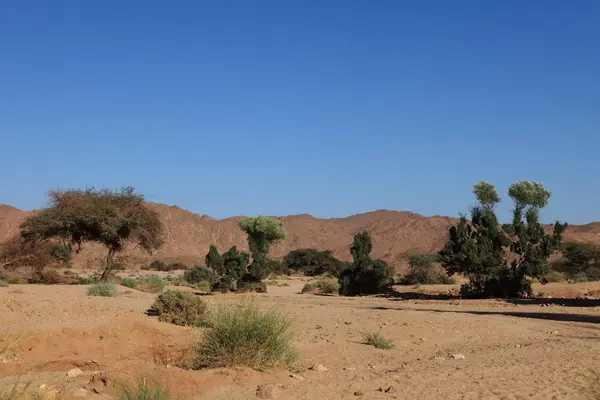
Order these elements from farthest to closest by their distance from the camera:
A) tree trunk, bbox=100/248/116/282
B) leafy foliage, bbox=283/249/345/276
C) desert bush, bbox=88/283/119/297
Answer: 1. leafy foliage, bbox=283/249/345/276
2. tree trunk, bbox=100/248/116/282
3. desert bush, bbox=88/283/119/297

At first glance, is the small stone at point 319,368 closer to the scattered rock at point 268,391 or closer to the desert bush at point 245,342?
the desert bush at point 245,342

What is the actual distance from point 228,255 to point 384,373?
81.5 feet

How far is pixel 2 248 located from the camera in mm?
34688

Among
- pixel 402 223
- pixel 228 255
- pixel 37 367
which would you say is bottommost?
pixel 37 367

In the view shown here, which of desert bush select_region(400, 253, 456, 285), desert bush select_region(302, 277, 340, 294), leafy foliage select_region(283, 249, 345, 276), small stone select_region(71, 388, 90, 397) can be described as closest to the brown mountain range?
leafy foliage select_region(283, 249, 345, 276)

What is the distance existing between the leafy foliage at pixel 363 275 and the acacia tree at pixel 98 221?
1107cm

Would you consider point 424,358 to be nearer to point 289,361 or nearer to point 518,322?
point 289,361

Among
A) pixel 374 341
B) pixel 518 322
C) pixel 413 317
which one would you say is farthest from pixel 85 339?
pixel 518 322

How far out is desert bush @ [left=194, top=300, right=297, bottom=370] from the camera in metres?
9.89

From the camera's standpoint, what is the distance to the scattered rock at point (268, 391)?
326 inches

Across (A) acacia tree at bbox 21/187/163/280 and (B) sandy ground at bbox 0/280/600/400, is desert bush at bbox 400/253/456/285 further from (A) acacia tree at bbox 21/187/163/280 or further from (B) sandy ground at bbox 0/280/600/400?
(B) sandy ground at bbox 0/280/600/400

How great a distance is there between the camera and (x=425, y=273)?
46.3 metres

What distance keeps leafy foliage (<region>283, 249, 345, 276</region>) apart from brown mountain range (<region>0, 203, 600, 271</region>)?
19640 mm

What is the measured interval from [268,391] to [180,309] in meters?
8.45
